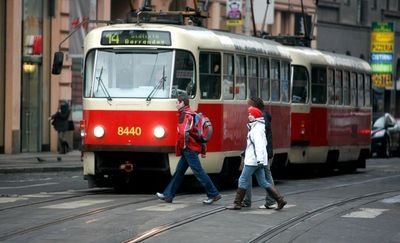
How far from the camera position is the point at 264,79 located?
2455cm

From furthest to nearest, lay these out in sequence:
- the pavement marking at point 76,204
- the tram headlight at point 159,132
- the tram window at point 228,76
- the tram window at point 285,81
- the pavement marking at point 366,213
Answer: the tram window at point 285,81
the tram window at point 228,76
the tram headlight at point 159,132
the pavement marking at point 76,204
the pavement marking at point 366,213

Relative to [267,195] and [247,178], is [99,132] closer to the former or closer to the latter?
[267,195]

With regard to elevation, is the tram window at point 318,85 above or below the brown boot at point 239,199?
above

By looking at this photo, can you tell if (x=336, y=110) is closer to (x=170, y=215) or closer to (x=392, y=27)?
(x=170, y=215)

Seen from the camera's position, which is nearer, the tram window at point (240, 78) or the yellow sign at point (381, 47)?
the tram window at point (240, 78)

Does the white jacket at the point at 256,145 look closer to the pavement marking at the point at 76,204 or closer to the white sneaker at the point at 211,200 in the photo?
the white sneaker at the point at 211,200

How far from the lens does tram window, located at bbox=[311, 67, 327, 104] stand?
95.5 feet

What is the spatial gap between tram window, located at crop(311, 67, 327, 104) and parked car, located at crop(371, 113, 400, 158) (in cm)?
1301

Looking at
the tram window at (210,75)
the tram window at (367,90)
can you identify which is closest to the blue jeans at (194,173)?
the tram window at (210,75)

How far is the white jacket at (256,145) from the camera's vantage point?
684 inches

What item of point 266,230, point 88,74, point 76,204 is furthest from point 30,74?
point 266,230

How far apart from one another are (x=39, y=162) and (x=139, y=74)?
12.2 meters

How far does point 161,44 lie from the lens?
2069 centimetres

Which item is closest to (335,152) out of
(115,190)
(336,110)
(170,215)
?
(336,110)
